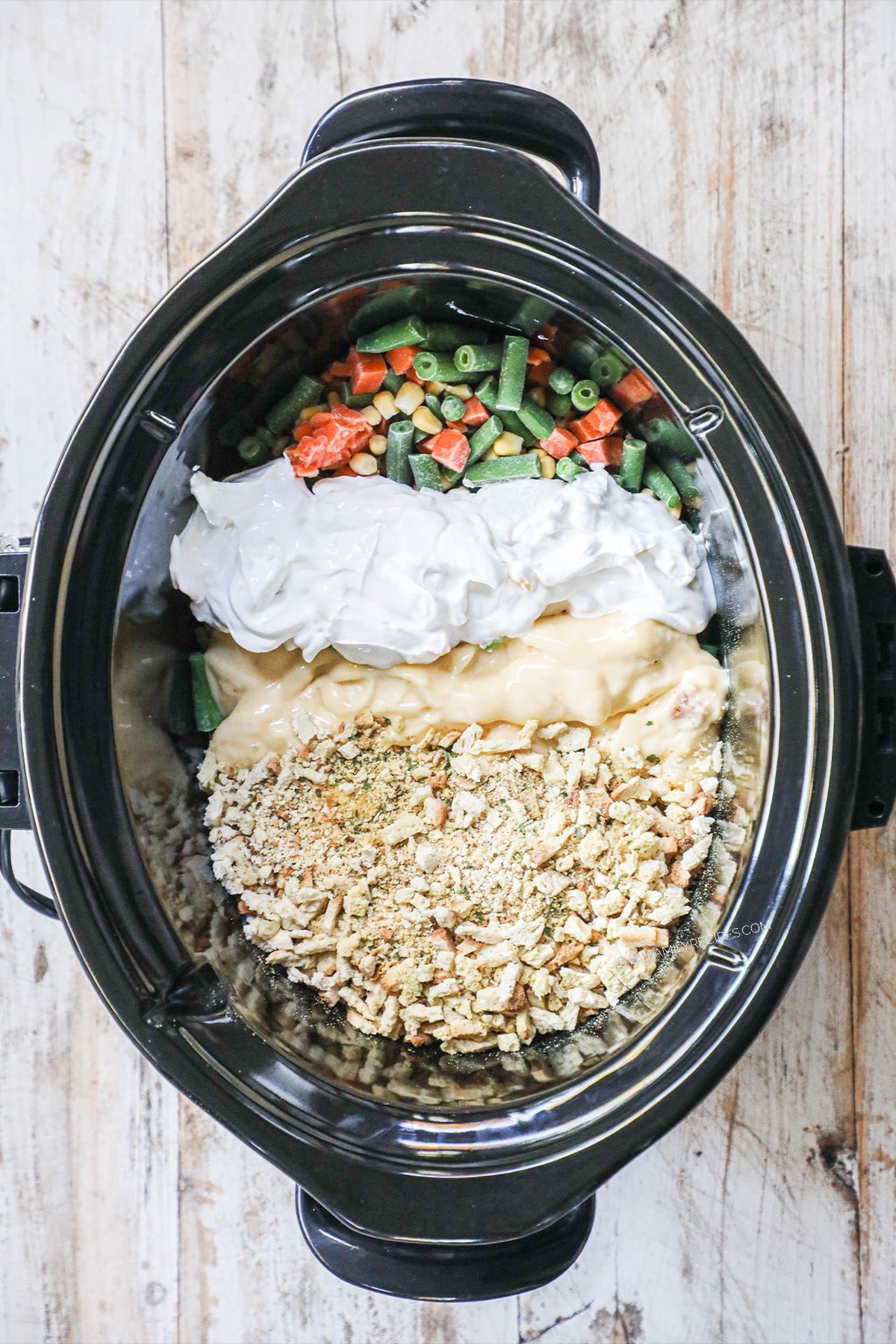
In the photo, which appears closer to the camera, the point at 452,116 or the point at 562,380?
the point at 452,116

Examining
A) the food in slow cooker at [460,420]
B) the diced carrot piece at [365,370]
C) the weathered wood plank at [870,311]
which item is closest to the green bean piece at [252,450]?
the food in slow cooker at [460,420]

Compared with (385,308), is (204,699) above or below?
below

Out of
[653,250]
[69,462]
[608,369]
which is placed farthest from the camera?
[653,250]

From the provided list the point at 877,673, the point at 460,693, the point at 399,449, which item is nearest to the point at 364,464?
the point at 399,449

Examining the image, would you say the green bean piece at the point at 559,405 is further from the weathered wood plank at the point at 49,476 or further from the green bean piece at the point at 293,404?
the weathered wood plank at the point at 49,476

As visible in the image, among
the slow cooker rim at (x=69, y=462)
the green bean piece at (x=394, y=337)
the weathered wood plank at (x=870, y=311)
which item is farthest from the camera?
the weathered wood plank at (x=870, y=311)

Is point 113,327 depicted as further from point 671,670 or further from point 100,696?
point 671,670

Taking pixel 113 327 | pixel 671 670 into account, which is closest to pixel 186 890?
pixel 671 670

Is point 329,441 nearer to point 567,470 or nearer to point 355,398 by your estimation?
point 355,398

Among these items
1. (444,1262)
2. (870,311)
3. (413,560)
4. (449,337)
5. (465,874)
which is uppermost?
(870,311)
